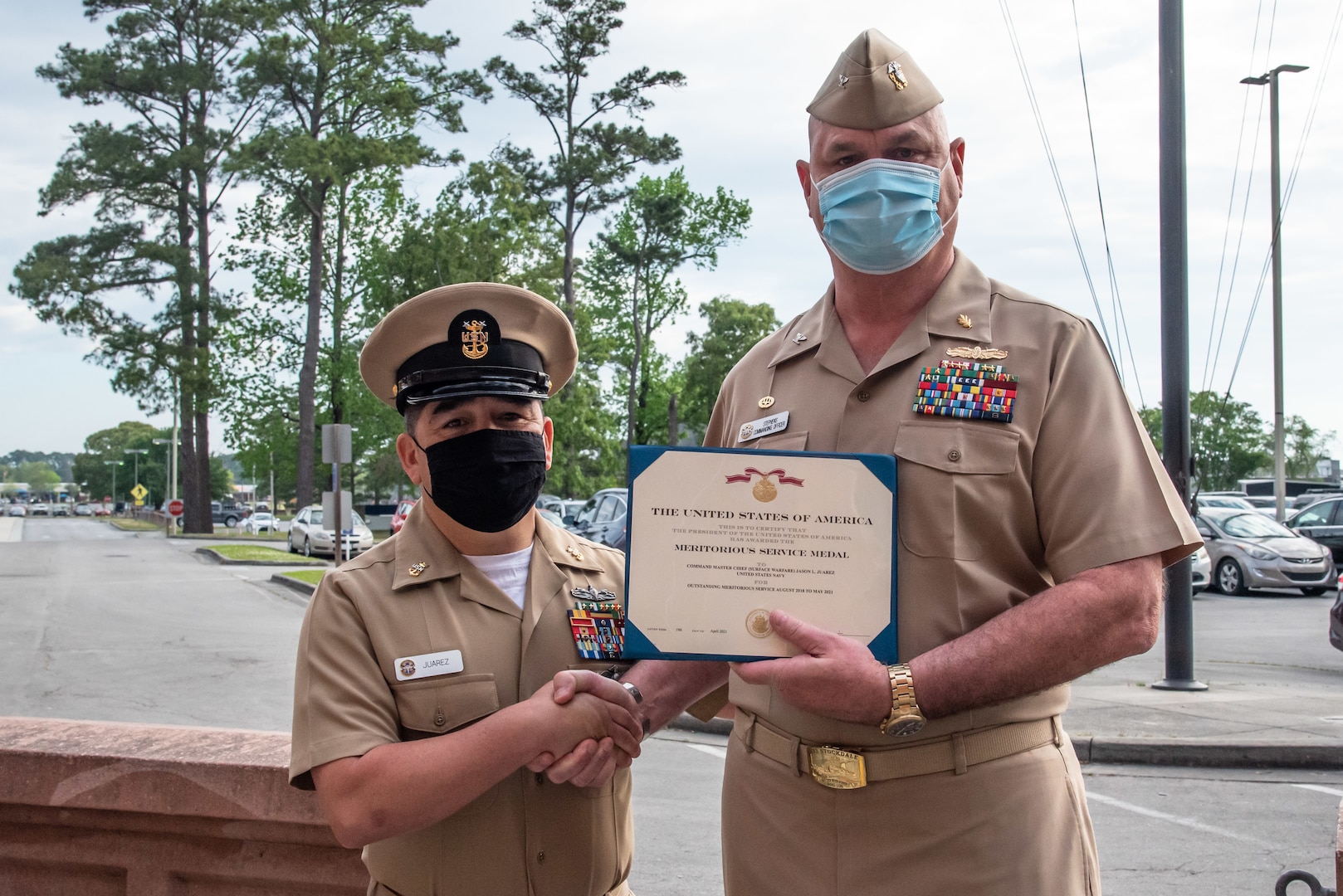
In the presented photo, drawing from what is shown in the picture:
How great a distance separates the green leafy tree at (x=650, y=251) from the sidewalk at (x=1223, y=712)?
35.0m

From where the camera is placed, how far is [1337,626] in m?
8.59

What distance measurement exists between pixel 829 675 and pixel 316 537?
30.9m

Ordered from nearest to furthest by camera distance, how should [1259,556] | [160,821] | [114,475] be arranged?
[160,821] → [1259,556] → [114,475]

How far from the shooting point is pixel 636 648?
2.01 metres

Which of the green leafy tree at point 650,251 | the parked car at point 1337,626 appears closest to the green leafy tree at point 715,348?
the green leafy tree at point 650,251

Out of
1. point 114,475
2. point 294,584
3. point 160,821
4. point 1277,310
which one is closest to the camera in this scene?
point 160,821

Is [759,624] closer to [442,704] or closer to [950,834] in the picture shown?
[950,834]

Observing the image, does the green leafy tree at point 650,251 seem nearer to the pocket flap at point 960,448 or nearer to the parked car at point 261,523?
the parked car at point 261,523

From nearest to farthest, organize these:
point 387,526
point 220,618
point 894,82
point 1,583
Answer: point 894,82
point 220,618
point 1,583
point 387,526

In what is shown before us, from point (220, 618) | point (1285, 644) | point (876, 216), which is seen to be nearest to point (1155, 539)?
point (876, 216)

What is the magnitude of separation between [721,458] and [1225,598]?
1965 cm

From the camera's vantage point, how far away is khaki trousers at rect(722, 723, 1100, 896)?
78.9 inches

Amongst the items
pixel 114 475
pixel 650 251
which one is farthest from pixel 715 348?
pixel 114 475

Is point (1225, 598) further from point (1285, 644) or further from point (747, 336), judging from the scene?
point (747, 336)
